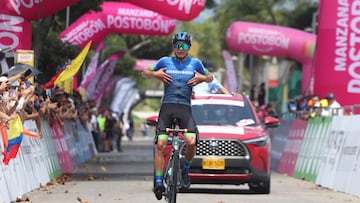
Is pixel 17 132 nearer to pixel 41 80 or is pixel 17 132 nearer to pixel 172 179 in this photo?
pixel 172 179

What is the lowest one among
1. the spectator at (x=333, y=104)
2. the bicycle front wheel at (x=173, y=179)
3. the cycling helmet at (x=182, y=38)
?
the bicycle front wheel at (x=173, y=179)

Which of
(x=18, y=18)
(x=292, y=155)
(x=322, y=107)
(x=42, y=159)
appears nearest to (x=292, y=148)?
(x=292, y=155)

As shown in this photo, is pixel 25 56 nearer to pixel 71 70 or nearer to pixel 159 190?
pixel 71 70

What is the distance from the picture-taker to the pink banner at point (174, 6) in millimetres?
24469

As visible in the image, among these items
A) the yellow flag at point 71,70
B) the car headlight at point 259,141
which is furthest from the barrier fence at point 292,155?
the car headlight at point 259,141

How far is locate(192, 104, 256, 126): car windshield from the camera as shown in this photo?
18812mm

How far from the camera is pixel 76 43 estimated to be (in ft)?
115

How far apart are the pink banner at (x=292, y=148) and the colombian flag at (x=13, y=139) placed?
11.4 meters

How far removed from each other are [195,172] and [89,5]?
1599cm

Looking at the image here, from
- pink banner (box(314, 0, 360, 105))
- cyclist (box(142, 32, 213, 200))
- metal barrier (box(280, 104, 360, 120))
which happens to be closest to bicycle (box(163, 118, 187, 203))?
cyclist (box(142, 32, 213, 200))

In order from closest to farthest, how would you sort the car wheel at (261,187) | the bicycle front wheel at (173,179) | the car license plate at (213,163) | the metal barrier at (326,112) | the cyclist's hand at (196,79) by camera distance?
the bicycle front wheel at (173,179) < the cyclist's hand at (196,79) < the car license plate at (213,163) < the car wheel at (261,187) < the metal barrier at (326,112)

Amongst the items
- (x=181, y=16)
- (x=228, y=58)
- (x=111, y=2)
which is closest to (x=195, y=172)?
A: (x=181, y=16)

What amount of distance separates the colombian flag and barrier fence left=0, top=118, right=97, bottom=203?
16 centimetres

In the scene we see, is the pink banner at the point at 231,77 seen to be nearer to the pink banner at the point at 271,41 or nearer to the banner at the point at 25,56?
the pink banner at the point at 271,41
